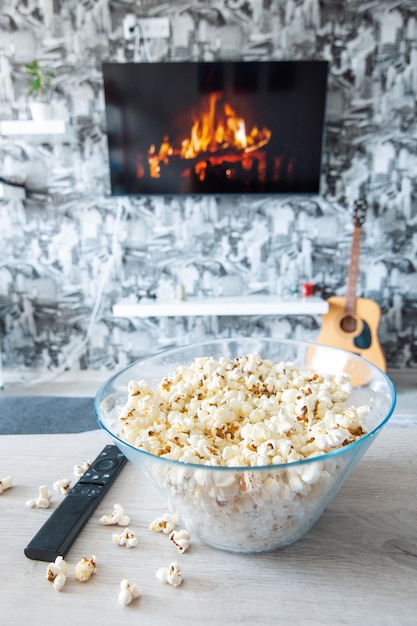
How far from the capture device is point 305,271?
2.39 m

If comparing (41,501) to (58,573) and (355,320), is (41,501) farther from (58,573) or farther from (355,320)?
(355,320)

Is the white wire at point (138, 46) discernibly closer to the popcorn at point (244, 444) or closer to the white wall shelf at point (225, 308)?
the white wall shelf at point (225, 308)

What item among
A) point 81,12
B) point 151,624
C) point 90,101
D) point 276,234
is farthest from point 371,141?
point 151,624

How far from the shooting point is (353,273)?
2191mm

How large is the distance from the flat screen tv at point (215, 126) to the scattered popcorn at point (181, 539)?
1953 mm

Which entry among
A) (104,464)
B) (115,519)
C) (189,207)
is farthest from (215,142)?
(115,519)

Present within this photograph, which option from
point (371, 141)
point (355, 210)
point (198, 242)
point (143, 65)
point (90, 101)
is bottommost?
point (198, 242)

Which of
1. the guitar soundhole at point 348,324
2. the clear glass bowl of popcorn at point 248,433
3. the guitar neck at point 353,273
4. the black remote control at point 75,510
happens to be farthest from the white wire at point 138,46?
the black remote control at point 75,510

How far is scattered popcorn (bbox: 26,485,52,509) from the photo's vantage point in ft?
1.82

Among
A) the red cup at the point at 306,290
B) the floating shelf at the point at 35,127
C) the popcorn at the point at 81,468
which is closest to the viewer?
the popcorn at the point at 81,468

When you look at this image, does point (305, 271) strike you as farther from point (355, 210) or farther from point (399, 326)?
point (399, 326)

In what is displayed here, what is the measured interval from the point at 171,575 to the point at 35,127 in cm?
211

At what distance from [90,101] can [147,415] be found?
217 centimetres

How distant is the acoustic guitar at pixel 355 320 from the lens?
2.17 meters
